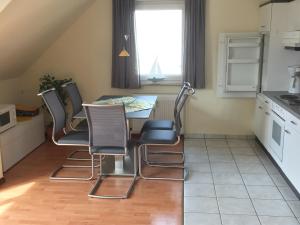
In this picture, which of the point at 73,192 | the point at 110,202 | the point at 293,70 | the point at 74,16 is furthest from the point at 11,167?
the point at 293,70

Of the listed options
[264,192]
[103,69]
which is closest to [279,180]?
[264,192]

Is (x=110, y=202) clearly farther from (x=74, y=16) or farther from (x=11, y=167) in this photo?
(x=74, y=16)

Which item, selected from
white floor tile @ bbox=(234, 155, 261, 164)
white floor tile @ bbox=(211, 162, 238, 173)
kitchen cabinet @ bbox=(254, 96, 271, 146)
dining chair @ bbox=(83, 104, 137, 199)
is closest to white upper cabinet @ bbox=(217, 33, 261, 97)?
kitchen cabinet @ bbox=(254, 96, 271, 146)

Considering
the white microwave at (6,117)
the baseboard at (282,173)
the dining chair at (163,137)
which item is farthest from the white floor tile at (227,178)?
the white microwave at (6,117)

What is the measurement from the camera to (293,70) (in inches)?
160

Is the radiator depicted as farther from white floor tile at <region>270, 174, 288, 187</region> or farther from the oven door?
white floor tile at <region>270, 174, 288, 187</region>

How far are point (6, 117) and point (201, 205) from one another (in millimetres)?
2525

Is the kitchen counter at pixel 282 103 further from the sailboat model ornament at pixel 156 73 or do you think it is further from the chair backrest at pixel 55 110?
the chair backrest at pixel 55 110

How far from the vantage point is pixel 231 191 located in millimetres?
3328

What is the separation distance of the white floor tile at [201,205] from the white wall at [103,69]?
6.79 feet

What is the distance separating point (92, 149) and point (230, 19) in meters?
2.83

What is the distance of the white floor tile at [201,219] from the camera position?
9.01 feet

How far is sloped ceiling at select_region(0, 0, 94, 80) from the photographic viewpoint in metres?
3.21

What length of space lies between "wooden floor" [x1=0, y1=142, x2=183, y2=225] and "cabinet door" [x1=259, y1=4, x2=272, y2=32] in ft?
7.35
